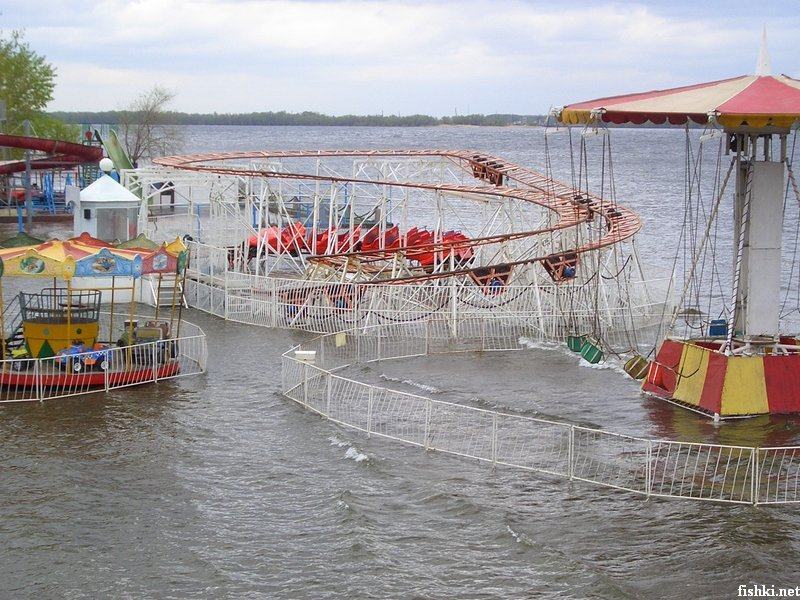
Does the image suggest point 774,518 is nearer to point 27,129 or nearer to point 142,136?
point 27,129

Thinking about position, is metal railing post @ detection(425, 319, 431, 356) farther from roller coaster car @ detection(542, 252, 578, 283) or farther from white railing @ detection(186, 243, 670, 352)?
roller coaster car @ detection(542, 252, 578, 283)

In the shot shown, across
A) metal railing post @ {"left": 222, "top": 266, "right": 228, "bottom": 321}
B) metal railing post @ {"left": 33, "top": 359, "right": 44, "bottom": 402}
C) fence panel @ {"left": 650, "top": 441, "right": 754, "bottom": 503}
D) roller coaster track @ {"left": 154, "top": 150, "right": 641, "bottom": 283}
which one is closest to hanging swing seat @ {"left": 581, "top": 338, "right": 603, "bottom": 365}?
roller coaster track @ {"left": 154, "top": 150, "right": 641, "bottom": 283}

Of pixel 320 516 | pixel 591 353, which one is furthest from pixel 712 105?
pixel 320 516

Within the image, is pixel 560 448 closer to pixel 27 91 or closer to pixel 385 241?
pixel 385 241

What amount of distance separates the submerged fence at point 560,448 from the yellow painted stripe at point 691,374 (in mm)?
2640

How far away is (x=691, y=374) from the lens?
825 inches

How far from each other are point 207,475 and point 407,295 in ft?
44.2

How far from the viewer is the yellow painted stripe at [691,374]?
20656 millimetres

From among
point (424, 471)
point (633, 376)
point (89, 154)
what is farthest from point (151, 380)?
point (89, 154)

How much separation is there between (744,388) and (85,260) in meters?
12.7

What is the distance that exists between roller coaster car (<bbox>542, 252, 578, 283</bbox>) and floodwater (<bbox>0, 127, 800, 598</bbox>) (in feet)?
22.5

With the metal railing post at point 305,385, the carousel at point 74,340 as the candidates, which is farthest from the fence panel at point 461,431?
the carousel at point 74,340

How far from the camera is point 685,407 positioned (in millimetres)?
21062

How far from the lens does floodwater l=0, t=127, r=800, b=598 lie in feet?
43.1
